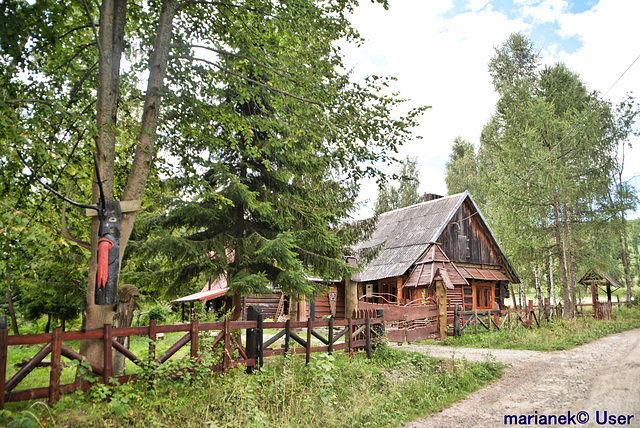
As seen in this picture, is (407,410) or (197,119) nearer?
(407,410)

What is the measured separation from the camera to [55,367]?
4.97 m

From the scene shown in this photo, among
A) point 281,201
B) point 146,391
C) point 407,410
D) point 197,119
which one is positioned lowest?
point 407,410

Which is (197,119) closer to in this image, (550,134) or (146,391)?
(146,391)

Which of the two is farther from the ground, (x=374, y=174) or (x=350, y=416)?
(x=374, y=174)

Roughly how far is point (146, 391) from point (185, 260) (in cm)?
464

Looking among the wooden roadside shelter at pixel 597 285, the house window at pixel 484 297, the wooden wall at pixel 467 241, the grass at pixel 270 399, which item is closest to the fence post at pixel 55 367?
the grass at pixel 270 399

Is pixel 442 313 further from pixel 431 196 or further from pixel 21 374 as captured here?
pixel 21 374

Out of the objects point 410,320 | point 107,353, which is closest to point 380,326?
point 410,320

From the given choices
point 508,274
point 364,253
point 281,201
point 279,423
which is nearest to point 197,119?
point 281,201

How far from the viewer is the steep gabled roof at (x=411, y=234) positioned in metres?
21.2

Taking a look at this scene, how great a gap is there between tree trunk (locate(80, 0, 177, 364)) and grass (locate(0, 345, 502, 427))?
43.4 inches

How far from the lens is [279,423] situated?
559 centimetres

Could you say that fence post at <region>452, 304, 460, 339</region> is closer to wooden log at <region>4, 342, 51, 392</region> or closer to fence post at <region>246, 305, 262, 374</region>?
fence post at <region>246, 305, 262, 374</region>

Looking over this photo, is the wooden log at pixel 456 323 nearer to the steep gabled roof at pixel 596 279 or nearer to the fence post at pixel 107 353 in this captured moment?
the fence post at pixel 107 353
